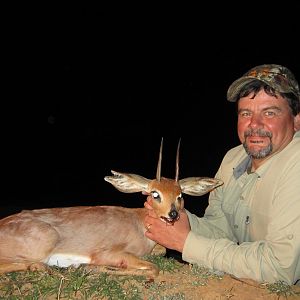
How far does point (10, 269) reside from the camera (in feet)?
15.6

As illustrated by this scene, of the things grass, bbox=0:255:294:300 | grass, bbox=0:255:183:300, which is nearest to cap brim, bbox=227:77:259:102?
grass, bbox=0:255:294:300

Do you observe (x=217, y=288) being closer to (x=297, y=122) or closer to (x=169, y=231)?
(x=169, y=231)

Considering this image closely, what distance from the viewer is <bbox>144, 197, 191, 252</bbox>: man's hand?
4672 mm

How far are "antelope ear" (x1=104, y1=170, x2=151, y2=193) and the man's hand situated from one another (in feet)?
0.71

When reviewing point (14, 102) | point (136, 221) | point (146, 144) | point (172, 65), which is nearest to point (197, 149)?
point (146, 144)

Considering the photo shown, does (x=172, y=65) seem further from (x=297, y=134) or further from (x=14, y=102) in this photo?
(x=297, y=134)

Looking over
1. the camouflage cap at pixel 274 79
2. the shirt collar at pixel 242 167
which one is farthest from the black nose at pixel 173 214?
the camouflage cap at pixel 274 79

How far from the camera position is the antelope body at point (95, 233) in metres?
4.90

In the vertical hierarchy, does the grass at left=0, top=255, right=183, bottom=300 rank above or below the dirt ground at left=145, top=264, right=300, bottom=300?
below

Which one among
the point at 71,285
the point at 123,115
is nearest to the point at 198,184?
the point at 71,285

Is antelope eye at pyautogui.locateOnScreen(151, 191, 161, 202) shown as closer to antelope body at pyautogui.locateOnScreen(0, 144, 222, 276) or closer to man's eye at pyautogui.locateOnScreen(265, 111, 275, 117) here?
antelope body at pyautogui.locateOnScreen(0, 144, 222, 276)

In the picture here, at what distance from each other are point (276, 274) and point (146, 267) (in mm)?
1370

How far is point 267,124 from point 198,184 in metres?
1.17

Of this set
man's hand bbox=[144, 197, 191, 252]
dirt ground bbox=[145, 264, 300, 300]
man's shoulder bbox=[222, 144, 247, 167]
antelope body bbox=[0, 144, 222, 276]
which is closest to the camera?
dirt ground bbox=[145, 264, 300, 300]
